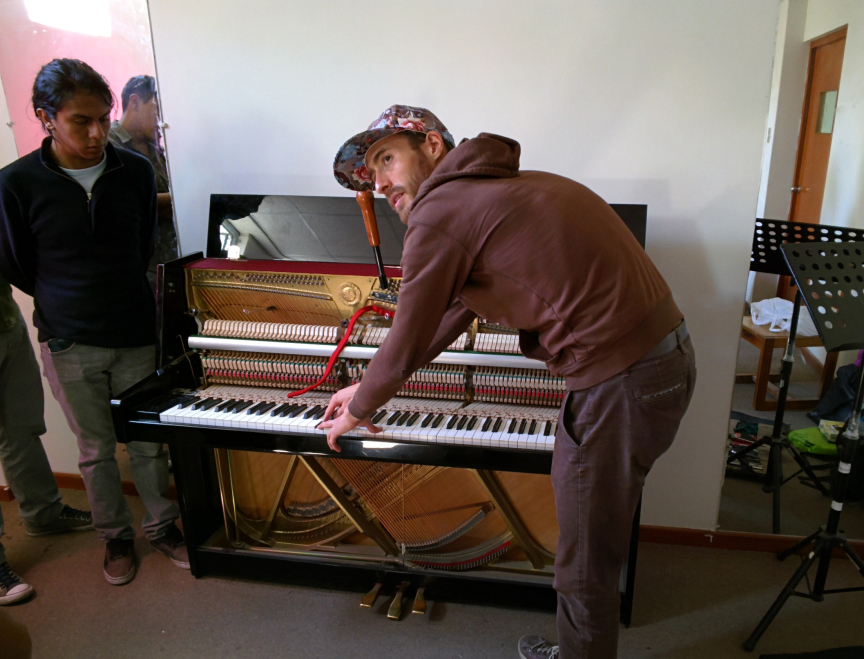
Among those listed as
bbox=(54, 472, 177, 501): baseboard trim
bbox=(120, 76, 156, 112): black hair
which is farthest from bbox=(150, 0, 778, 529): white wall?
bbox=(54, 472, 177, 501): baseboard trim

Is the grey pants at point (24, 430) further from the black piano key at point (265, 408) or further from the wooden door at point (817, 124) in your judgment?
the wooden door at point (817, 124)

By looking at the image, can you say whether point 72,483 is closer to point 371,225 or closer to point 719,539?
point 371,225

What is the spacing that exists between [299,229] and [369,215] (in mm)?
364

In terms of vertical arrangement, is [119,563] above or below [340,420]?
below

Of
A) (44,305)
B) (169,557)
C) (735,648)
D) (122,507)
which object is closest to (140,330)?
(44,305)

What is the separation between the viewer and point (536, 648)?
196 centimetres

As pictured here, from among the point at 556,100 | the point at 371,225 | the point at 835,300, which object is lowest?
the point at 835,300

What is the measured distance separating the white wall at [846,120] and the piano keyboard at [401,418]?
1.30m

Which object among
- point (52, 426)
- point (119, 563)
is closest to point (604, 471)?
point (119, 563)

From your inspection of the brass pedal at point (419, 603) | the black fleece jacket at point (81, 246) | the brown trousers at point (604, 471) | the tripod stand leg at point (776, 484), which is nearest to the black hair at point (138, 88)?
the black fleece jacket at point (81, 246)

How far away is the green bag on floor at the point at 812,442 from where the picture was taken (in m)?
2.42

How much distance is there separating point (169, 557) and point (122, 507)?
284 millimetres

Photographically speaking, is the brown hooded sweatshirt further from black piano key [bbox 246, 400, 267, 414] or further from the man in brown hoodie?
black piano key [bbox 246, 400, 267, 414]

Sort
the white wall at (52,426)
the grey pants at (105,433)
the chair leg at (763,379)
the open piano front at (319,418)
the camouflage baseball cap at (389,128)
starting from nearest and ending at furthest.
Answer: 1. the camouflage baseball cap at (389,128)
2. the open piano front at (319,418)
3. the grey pants at (105,433)
4. the chair leg at (763,379)
5. the white wall at (52,426)
